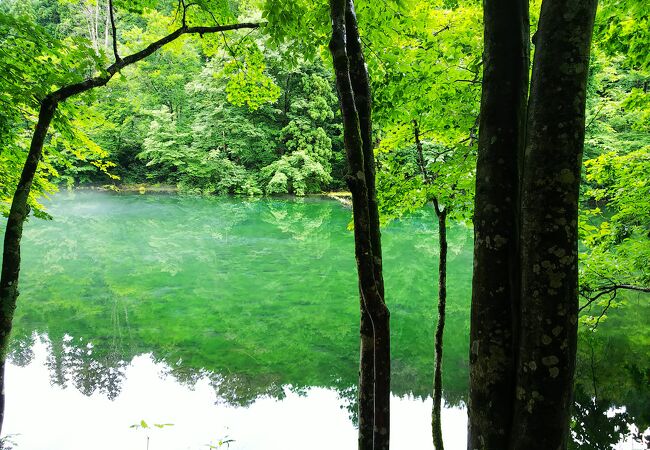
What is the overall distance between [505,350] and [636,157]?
5275mm

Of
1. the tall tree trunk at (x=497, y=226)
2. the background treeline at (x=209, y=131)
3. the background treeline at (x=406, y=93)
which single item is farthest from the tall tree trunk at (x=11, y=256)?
the background treeline at (x=209, y=131)

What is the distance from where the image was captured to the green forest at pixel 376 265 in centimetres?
161

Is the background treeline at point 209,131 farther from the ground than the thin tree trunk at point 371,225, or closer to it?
farther from the ground

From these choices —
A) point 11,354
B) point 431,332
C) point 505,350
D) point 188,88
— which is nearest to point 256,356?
point 431,332

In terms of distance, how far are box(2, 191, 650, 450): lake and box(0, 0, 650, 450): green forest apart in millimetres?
51

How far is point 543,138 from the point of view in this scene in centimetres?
159

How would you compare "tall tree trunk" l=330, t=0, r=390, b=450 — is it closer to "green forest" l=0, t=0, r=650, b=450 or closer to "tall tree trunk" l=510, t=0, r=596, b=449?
"green forest" l=0, t=0, r=650, b=450

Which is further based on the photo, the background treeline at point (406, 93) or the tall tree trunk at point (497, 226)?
the background treeline at point (406, 93)

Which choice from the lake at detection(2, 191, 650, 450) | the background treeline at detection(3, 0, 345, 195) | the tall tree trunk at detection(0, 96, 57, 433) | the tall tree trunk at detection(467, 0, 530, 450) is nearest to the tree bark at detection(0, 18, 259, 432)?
the tall tree trunk at detection(0, 96, 57, 433)

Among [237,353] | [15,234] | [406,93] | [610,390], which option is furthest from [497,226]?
[237,353]

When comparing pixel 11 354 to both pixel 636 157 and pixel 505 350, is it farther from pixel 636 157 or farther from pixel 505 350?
pixel 636 157

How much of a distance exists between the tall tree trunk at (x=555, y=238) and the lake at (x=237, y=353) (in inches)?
113

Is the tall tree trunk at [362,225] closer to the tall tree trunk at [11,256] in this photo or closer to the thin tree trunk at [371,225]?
the thin tree trunk at [371,225]

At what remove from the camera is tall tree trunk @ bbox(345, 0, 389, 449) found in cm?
247
